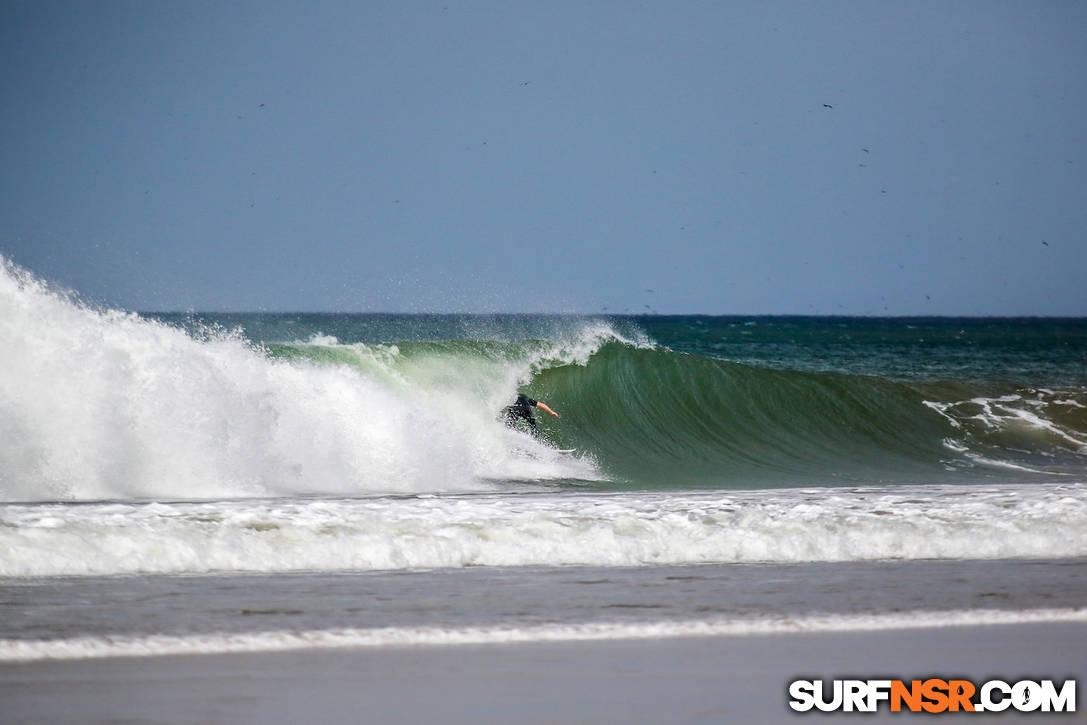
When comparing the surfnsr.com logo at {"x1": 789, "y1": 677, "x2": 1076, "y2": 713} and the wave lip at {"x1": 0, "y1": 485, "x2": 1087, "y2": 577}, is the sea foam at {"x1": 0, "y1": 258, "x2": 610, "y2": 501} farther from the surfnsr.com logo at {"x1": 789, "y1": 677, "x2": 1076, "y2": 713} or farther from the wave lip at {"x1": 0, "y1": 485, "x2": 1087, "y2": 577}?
the surfnsr.com logo at {"x1": 789, "y1": 677, "x2": 1076, "y2": 713}

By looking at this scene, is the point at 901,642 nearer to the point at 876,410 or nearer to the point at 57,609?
the point at 57,609

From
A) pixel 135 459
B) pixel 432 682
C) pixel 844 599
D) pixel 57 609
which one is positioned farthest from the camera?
pixel 135 459

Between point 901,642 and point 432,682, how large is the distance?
84.3 inches

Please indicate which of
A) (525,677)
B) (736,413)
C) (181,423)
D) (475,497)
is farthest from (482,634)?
(736,413)

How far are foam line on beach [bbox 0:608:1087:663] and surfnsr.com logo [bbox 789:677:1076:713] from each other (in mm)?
722

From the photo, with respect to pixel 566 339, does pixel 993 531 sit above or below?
below

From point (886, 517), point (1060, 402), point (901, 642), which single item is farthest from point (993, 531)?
point (1060, 402)

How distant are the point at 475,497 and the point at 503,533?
1768 mm

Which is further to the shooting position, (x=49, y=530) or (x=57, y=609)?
(x=49, y=530)

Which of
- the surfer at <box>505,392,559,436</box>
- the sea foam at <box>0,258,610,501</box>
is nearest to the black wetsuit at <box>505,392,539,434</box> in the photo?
the surfer at <box>505,392,559,436</box>

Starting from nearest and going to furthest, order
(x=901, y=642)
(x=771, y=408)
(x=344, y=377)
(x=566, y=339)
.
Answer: (x=901, y=642) < (x=344, y=377) < (x=771, y=408) < (x=566, y=339)

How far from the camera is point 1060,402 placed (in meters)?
18.3

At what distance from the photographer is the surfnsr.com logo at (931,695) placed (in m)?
3.72

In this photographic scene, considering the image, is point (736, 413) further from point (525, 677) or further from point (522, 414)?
point (525, 677)
